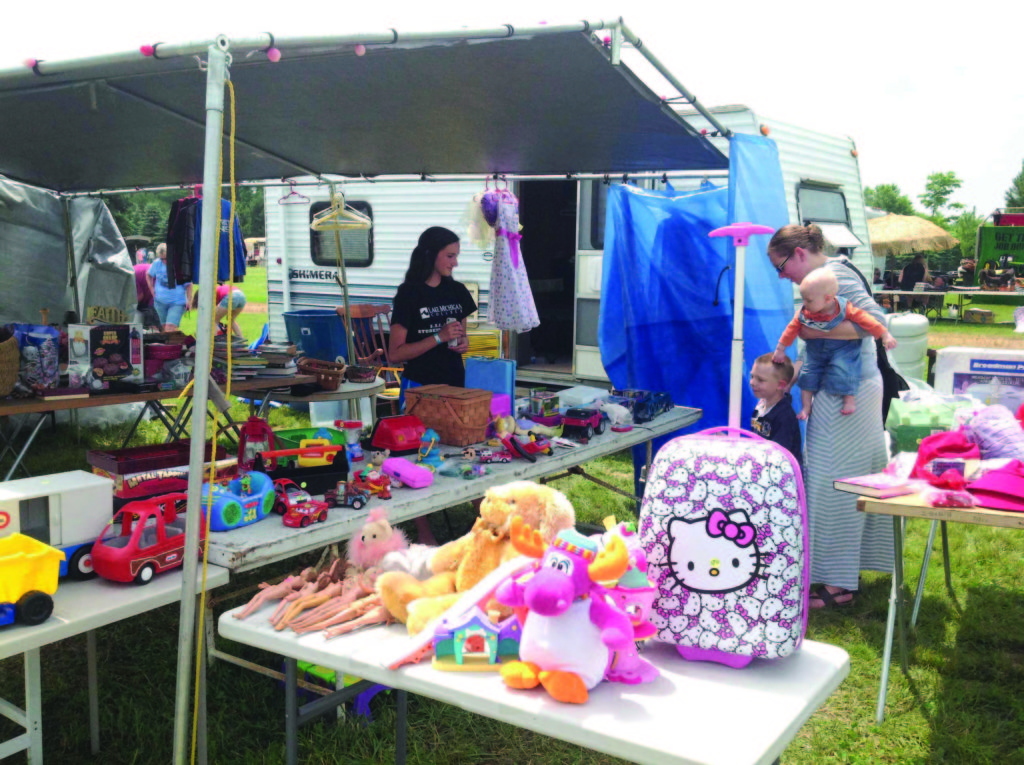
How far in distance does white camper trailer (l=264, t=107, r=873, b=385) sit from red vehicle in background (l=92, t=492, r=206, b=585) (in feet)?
14.7

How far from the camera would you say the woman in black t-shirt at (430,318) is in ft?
14.9

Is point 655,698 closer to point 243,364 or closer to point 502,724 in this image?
point 502,724

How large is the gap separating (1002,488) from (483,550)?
71.9 inches

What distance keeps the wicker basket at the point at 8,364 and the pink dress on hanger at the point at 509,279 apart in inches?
117

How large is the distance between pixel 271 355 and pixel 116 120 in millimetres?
1603

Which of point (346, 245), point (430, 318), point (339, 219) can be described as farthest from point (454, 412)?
point (346, 245)

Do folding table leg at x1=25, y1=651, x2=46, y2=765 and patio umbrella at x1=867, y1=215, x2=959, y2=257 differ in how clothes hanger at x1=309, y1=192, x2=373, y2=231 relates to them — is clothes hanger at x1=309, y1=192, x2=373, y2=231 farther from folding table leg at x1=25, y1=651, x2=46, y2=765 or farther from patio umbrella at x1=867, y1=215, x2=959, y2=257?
patio umbrella at x1=867, y1=215, x2=959, y2=257

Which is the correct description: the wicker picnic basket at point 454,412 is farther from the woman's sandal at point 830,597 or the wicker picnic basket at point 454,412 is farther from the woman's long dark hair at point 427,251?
the woman's sandal at point 830,597

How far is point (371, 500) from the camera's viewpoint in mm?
2906

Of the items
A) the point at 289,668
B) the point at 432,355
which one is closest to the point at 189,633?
the point at 289,668

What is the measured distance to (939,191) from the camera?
83.2m

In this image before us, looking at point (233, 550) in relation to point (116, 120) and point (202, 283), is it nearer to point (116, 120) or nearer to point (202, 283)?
point (202, 283)

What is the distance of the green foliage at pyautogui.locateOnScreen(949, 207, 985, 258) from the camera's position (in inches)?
2286

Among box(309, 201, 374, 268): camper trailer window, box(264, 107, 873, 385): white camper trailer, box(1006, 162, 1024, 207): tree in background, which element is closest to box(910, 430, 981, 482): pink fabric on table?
box(264, 107, 873, 385): white camper trailer
